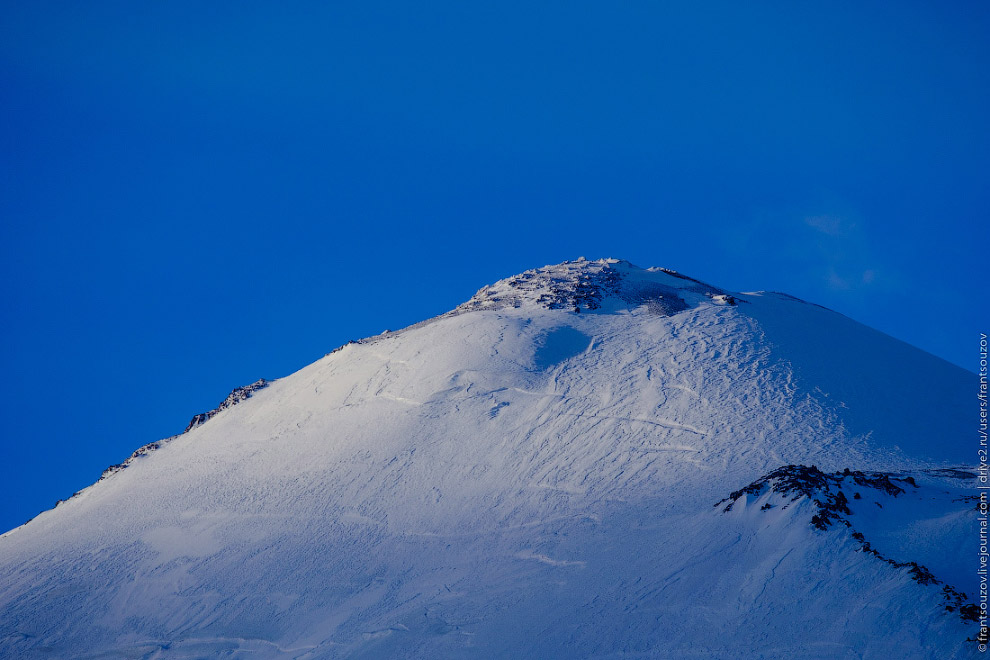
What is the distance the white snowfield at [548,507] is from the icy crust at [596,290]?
213mm

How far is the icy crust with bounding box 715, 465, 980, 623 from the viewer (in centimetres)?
1544

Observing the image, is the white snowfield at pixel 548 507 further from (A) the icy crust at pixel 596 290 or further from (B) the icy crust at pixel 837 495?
(A) the icy crust at pixel 596 290

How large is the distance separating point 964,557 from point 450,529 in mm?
11474

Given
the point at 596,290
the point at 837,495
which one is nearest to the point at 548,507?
the point at 837,495

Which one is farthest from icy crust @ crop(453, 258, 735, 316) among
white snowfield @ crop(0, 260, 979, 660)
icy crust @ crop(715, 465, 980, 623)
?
icy crust @ crop(715, 465, 980, 623)

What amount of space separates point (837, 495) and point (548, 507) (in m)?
7.16

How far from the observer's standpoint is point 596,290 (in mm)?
33656

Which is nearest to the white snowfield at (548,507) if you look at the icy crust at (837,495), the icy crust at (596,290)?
the icy crust at (837,495)

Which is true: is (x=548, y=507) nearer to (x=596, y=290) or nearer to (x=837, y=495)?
(x=837, y=495)

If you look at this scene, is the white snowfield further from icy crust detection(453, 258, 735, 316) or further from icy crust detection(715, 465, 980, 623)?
icy crust detection(453, 258, 735, 316)

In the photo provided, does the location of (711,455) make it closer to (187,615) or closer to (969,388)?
(969,388)

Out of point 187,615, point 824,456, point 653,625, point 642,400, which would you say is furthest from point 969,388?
point 187,615

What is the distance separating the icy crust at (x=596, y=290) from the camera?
106ft

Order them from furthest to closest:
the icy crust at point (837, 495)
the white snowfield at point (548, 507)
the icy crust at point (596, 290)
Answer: the icy crust at point (596, 290) < the icy crust at point (837, 495) < the white snowfield at point (548, 507)
